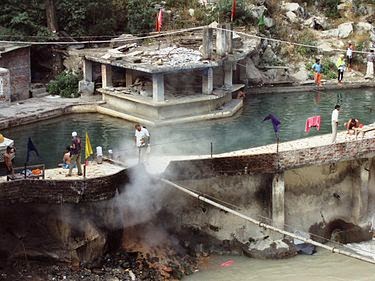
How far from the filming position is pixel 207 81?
33281 millimetres

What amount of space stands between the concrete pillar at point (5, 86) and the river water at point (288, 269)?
1470 cm

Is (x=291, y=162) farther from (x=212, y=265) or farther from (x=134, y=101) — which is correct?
(x=134, y=101)

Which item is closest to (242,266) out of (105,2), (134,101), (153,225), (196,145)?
(153,225)

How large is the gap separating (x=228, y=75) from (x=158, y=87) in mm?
5238

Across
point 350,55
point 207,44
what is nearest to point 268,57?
point 350,55

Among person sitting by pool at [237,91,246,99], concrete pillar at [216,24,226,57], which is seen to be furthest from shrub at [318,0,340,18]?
concrete pillar at [216,24,226,57]

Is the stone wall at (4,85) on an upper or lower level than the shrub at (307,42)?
lower

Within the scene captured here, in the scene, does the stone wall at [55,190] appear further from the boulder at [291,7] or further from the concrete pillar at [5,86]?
the boulder at [291,7]

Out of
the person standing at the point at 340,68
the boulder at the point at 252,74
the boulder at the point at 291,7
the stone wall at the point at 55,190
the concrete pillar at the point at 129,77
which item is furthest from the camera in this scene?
the boulder at the point at 291,7

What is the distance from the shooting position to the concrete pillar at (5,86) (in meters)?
32.1

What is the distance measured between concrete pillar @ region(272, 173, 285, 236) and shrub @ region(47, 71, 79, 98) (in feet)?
50.8

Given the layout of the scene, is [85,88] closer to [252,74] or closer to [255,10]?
[252,74]

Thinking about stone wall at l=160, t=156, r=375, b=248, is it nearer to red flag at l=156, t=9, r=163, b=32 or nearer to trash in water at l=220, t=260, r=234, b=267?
trash in water at l=220, t=260, r=234, b=267

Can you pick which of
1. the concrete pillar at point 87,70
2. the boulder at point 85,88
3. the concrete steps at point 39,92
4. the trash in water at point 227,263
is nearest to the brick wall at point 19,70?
the concrete steps at point 39,92
